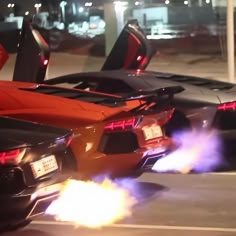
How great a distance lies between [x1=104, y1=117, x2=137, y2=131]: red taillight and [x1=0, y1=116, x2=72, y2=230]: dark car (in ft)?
3.83

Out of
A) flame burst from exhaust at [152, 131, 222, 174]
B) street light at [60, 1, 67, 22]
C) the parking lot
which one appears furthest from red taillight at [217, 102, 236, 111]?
street light at [60, 1, 67, 22]

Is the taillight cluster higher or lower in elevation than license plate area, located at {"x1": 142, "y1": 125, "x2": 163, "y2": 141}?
higher

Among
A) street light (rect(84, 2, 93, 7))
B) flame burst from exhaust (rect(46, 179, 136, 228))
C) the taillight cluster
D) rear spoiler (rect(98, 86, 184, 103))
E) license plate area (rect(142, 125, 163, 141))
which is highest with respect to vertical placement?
the taillight cluster

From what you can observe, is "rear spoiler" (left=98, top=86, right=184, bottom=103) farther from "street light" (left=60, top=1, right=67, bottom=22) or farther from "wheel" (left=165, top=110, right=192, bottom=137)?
"street light" (left=60, top=1, right=67, bottom=22)

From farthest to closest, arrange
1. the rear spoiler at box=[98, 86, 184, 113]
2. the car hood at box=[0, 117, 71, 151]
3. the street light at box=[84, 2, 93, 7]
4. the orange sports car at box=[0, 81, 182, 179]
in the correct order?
1. the street light at box=[84, 2, 93, 7]
2. the rear spoiler at box=[98, 86, 184, 113]
3. the orange sports car at box=[0, 81, 182, 179]
4. the car hood at box=[0, 117, 71, 151]

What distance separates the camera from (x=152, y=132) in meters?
7.76

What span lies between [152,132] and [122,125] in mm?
493

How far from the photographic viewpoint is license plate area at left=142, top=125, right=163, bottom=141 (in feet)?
25.1

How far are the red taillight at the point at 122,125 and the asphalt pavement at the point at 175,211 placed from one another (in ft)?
2.79

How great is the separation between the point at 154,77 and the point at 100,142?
2911 mm

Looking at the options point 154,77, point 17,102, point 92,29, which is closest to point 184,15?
point 92,29

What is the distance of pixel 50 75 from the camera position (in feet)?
74.5

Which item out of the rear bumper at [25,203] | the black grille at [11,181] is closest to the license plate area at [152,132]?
the rear bumper at [25,203]

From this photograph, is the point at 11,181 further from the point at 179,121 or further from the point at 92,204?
the point at 179,121
